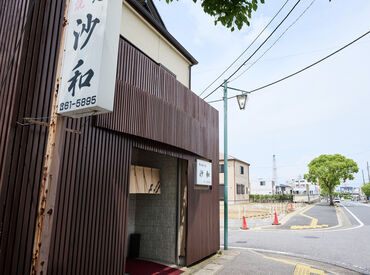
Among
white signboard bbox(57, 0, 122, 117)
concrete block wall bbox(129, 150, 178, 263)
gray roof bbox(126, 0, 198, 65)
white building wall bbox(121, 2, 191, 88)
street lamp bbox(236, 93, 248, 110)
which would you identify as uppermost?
gray roof bbox(126, 0, 198, 65)

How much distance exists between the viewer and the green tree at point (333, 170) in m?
39.3

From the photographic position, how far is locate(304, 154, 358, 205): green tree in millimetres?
39281

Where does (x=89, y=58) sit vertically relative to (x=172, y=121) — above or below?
below

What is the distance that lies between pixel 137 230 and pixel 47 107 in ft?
20.1

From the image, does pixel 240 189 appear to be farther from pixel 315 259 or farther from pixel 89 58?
pixel 89 58

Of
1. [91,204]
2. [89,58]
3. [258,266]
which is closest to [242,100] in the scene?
[258,266]

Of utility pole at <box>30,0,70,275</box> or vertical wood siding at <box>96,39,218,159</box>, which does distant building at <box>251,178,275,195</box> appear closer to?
vertical wood siding at <box>96,39,218,159</box>

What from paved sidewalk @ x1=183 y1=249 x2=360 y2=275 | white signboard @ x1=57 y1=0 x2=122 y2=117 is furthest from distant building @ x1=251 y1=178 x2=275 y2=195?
white signboard @ x1=57 y1=0 x2=122 y2=117

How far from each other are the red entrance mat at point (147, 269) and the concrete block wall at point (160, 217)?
443 millimetres

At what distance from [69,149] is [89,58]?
1.88 m

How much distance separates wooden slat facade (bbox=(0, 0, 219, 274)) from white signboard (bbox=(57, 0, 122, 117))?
1087 millimetres

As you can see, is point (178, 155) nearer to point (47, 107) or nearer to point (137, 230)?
point (137, 230)

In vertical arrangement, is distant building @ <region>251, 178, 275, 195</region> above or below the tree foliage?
below

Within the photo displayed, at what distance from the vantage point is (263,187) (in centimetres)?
7088
